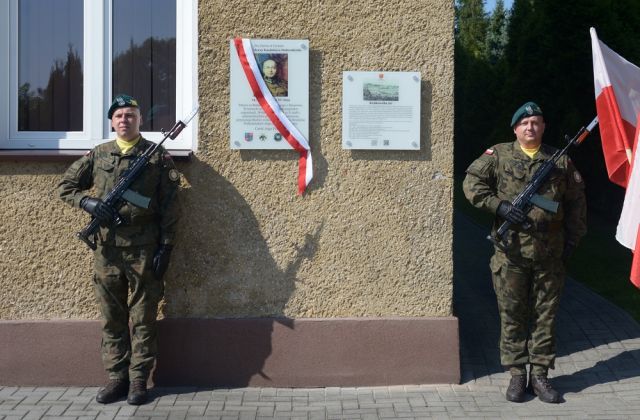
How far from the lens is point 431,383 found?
5.61 metres

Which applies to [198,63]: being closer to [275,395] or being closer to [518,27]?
[275,395]

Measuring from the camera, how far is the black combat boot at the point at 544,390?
5285mm

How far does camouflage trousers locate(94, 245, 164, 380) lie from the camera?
5160mm

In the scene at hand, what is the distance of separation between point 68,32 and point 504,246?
3.64 metres

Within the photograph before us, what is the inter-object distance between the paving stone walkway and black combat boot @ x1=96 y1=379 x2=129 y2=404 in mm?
47

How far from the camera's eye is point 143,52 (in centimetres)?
590

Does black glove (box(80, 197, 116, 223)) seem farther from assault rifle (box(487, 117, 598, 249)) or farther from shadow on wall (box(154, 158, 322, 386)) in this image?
assault rifle (box(487, 117, 598, 249))

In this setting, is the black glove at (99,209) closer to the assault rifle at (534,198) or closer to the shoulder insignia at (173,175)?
the shoulder insignia at (173,175)

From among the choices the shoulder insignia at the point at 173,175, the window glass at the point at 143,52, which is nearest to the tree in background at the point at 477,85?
the window glass at the point at 143,52

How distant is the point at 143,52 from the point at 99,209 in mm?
1534

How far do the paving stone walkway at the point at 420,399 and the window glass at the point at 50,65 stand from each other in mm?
2030

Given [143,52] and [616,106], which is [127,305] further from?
[616,106]

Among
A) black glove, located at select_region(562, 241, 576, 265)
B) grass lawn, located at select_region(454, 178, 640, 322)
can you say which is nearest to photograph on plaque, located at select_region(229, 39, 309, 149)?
black glove, located at select_region(562, 241, 576, 265)

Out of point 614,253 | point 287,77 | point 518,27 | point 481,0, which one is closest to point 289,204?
point 287,77
